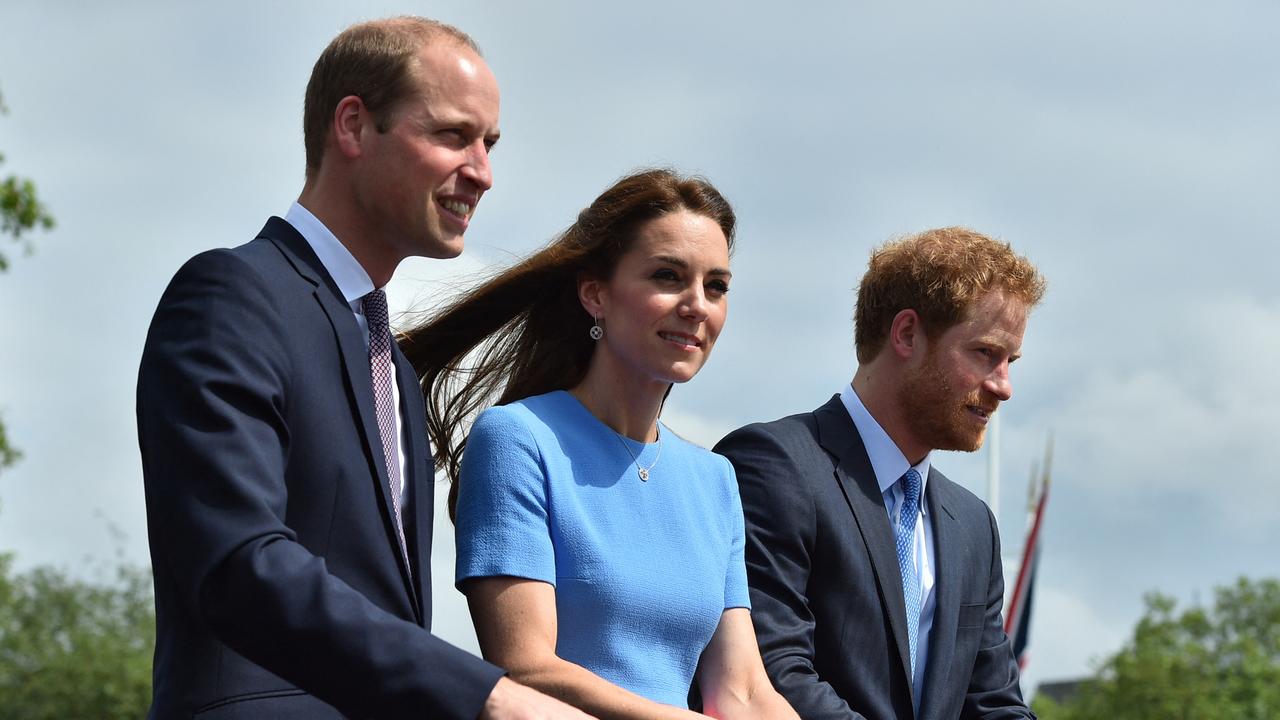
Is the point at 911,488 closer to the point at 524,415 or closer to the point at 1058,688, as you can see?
the point at 524,415

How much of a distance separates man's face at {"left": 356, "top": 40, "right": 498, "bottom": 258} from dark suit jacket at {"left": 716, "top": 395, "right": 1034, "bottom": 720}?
2169 millimetres

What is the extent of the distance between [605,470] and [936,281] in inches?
88.2

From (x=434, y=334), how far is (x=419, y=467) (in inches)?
57.6

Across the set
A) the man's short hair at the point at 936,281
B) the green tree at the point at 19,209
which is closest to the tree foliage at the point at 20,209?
the green tree at the point at 19,209

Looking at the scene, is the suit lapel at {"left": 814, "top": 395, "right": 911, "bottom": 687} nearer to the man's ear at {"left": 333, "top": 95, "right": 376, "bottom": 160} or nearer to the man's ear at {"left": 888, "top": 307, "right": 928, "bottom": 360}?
the man's ear at {"left": 888, "top": 307, "right": 928, "bottom": 360}

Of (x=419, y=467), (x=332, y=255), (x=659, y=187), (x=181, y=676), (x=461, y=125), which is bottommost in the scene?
(x=181, y=676)

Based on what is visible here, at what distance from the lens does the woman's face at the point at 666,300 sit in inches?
188

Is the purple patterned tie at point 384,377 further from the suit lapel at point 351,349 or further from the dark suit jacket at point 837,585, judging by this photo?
the dark suit jacket at point 837,585

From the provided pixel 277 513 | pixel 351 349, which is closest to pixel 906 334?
pixel 351 349

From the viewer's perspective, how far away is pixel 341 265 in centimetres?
382

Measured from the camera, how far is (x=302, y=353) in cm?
347

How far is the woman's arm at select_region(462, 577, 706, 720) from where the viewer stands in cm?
394

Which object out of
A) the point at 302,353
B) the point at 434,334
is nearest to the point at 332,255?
the point at 302,353

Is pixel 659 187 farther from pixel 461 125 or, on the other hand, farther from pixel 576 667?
pixel 576 667
